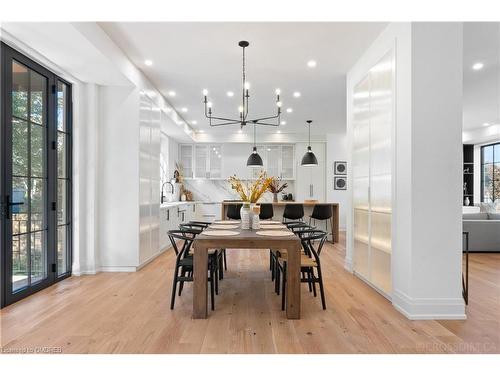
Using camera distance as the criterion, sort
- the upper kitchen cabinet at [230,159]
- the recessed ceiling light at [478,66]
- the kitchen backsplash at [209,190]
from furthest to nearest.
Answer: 1. the kitchen backsplash at [209,190]
2. the upper kitchen cabinet at [230,159]
3. the recessed ceiling light at [478,66]

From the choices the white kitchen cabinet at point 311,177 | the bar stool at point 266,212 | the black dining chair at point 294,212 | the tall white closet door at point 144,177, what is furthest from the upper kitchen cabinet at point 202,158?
the tall white closet door at point 144,177

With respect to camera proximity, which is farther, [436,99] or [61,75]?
[61,75]

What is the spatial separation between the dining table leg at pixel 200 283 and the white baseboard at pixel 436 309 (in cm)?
178

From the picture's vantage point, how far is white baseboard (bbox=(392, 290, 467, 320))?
277 centimetres

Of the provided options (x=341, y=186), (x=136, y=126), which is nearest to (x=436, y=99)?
(x=136, y=126)

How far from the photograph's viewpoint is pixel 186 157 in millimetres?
9328

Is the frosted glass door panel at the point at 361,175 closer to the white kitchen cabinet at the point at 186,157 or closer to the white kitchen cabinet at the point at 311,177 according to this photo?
the white kitchen cabinet at the point at 311,177

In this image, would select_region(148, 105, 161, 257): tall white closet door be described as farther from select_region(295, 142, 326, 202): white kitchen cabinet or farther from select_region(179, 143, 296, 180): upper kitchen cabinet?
select_region(295, 142, 326, 202): white kitchen cabinet

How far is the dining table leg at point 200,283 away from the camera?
2789mm

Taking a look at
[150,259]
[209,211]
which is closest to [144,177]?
[150,259]

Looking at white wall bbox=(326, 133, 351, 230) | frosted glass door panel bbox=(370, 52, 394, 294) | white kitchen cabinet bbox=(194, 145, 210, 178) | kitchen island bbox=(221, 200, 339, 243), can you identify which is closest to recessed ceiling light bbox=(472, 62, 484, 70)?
frosted glass door panel bbox=(370, 52, 394, 294)

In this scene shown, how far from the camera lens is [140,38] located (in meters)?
3.59
